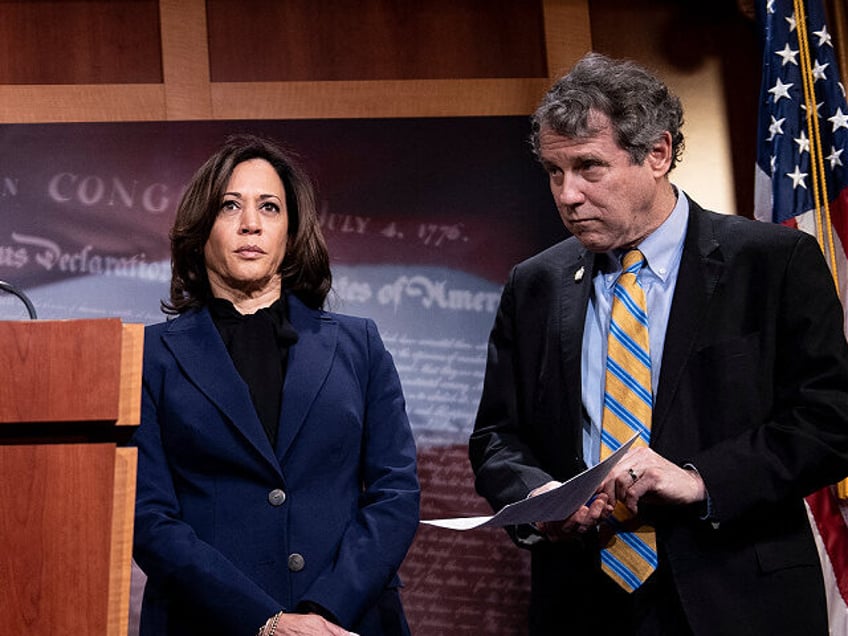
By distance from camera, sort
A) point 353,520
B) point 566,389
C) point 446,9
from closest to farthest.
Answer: point 566,389 → point 353,520 → point 446,9

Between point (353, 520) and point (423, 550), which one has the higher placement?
point (353, 520)

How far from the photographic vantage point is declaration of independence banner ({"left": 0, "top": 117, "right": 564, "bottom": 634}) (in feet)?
12.6

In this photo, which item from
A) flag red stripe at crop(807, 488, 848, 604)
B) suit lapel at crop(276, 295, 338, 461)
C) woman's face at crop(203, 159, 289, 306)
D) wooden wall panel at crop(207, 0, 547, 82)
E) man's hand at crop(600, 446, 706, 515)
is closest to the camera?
man's hand at crop(600, 446, 706, 515)

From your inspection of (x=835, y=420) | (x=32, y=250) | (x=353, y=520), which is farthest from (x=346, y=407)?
(x=32, y=250)

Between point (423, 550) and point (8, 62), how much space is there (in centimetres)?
209

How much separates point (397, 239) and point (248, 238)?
5.12 feet

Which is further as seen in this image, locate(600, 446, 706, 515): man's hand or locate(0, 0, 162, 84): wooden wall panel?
locate(0, 0, 162, 84): wooden wall panel

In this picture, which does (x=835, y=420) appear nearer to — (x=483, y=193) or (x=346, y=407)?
(x=346, y=407)

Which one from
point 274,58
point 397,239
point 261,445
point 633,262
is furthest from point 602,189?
point 274,58

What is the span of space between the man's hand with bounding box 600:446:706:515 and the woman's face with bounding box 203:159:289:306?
0.88m

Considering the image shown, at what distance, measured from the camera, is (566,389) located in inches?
86.4

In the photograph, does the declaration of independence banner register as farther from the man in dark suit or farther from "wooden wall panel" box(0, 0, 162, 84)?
the man in dark suit

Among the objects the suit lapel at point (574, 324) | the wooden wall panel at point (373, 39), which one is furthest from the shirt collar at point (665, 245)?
the wooden wall panel at point (373, 39)

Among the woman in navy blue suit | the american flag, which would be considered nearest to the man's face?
the woman in navy blue suit
